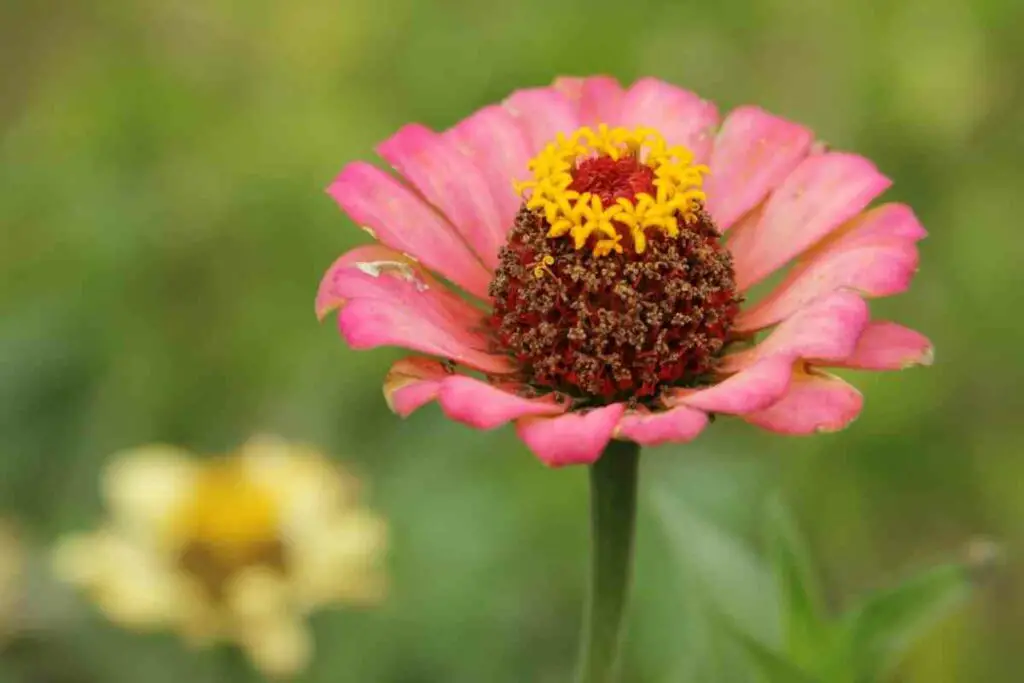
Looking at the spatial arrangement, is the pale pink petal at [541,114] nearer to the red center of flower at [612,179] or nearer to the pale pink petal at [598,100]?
the pale pink petal at [598,100]

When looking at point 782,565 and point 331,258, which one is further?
point 331,258

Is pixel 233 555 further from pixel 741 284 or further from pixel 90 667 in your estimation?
pixel 741 284

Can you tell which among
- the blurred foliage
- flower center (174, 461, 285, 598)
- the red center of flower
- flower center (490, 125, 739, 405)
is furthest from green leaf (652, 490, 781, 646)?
flower center (174, 461, 285, 598)

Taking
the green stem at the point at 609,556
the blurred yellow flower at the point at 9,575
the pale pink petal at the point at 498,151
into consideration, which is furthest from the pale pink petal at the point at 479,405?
the blurred yellow flower at the point at 9,575

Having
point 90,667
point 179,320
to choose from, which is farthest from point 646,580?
point 179,320

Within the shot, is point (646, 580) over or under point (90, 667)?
over

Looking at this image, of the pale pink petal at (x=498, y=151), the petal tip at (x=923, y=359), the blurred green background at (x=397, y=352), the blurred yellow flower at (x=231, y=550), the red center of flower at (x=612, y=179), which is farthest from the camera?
the blurred green background at (x=397, y=352)
